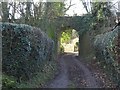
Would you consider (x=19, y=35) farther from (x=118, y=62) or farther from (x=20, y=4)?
(x=20, y=4)

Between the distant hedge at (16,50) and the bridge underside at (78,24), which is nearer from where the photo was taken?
the distant hedge at (16,50)

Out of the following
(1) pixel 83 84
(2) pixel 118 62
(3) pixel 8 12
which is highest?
(3) pixel 8 12

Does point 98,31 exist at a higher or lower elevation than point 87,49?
higher

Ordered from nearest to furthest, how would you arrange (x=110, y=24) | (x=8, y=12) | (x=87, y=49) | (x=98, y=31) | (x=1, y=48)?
(x=1, y=48), (x=8, y=12), (x=110, y=24), (x=98, y=31), (x=87, y=49)

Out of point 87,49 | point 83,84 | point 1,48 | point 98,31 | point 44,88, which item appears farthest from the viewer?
point 87,49

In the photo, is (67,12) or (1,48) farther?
(67,12)

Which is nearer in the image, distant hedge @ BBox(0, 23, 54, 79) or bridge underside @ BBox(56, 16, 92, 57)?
distant hedge @ BBox(0, 23, 54, 79)

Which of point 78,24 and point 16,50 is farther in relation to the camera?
point 78,24

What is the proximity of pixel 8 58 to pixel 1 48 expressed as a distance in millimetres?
420

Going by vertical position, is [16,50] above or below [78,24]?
below

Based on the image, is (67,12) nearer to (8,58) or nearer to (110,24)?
(110,24)

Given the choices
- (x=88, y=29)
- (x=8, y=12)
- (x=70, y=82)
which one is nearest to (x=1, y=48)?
(x=70, y=82)

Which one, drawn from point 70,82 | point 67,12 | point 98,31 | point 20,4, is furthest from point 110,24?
point 70,82

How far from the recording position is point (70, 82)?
430 inches
